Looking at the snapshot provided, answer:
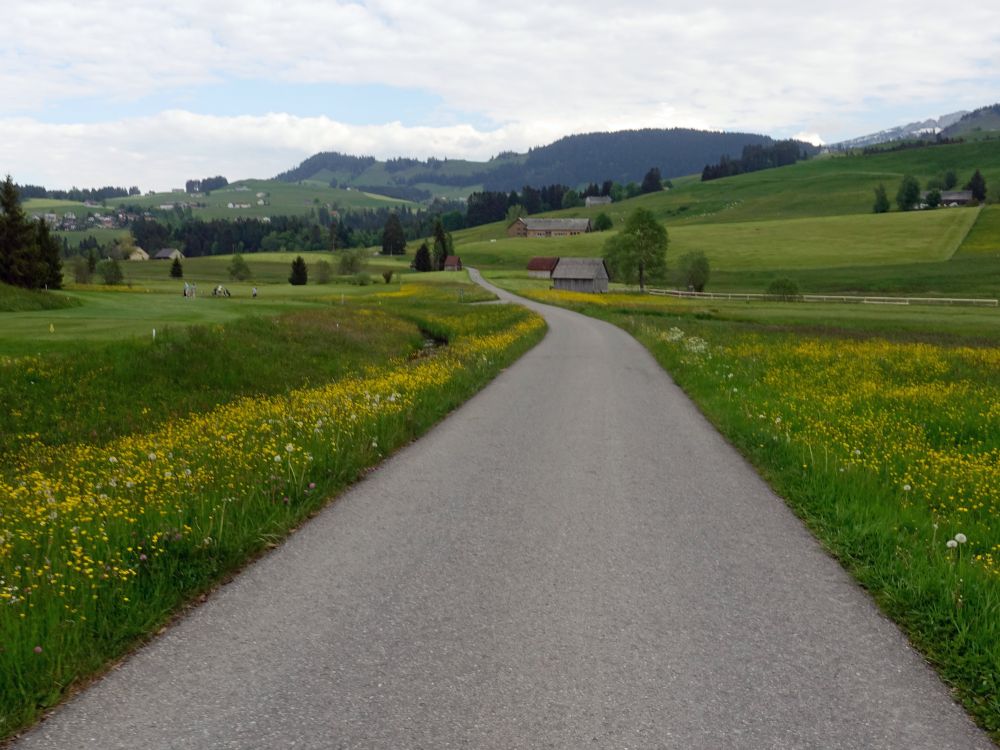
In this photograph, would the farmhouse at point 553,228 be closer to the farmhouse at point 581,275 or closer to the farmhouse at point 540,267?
the farmhouse at point 540,267

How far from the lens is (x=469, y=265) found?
150500 millimetres

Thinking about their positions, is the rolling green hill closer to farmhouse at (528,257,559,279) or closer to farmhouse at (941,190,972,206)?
farmhouse at (941,190,972,206)

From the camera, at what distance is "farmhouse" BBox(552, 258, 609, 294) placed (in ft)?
356

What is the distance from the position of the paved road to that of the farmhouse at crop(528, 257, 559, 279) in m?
122

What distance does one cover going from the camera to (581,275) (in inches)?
4272

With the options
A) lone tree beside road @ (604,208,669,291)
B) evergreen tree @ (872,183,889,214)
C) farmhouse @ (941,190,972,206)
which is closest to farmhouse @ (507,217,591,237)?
evergreen tree @ (872,183,889,214)

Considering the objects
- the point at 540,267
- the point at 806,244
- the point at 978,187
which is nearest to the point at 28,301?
the point at 540,267

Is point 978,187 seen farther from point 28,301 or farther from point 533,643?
point 533,643

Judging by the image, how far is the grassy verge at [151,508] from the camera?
4652mm

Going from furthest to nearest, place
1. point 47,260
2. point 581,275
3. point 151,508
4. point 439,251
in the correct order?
1. point 439,251
2. point 581,275
3. point 47,260
4. point 151,508

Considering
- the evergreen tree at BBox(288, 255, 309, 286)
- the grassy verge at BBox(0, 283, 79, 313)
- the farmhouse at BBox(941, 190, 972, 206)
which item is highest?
the farmhouse at BBox(941, 190, 972, 206)

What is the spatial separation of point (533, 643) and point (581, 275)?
10596cm

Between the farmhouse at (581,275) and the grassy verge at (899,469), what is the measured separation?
87.8m

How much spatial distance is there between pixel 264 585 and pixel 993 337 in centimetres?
3871
